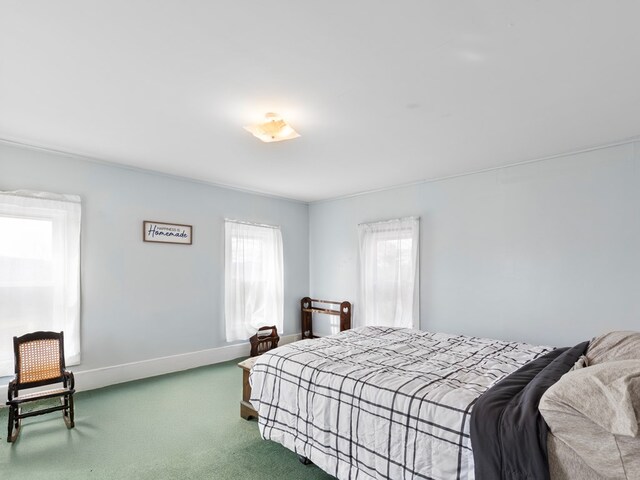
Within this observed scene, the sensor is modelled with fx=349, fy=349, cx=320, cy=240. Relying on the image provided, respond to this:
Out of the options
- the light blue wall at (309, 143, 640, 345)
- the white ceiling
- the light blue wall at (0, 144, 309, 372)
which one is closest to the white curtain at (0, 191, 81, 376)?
the light blue wall at (0, 144, 309, 372)

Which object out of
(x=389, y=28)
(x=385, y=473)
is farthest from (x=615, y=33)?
(x=385, y=473)

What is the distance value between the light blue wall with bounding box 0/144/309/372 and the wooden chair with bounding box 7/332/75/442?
60 cm

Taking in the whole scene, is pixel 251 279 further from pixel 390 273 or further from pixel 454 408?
pixel 454 408

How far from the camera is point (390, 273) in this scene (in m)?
4.89

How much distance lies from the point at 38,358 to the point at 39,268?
901mm

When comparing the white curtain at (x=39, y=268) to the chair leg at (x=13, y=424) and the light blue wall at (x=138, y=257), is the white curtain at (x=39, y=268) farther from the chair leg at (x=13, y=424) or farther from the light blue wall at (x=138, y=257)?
the chair leg at (x=13, y=424)

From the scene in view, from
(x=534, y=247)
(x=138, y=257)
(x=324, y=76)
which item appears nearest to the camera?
(x=324, y=76)

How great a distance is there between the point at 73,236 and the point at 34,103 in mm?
1554

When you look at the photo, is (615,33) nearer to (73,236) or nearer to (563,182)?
(563,182)

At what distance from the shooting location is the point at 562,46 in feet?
6.01

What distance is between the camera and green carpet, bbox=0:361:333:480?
2277 mm

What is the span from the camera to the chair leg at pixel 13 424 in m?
2.65

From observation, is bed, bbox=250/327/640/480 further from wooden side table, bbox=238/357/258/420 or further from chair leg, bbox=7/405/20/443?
chair leg, bbox=7/405/20/443

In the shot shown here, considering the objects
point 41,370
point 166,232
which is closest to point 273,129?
point 166,232
